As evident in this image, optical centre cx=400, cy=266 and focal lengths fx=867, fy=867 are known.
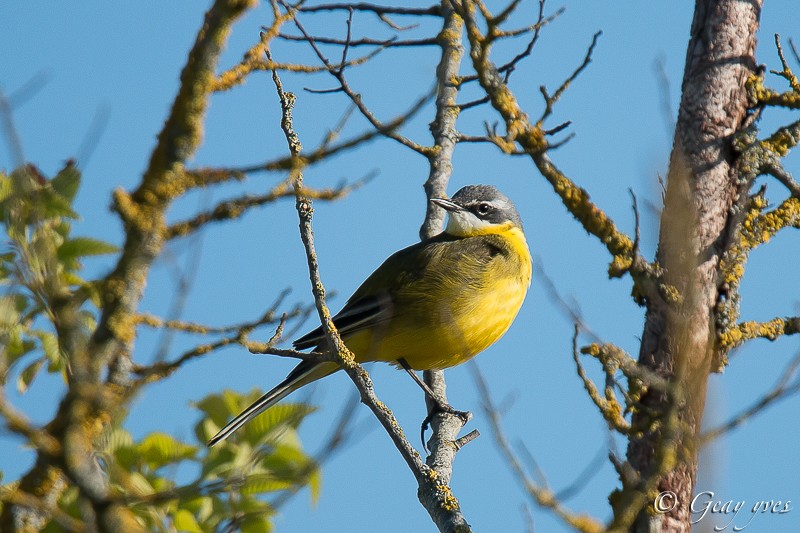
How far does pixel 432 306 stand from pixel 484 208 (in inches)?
72.5

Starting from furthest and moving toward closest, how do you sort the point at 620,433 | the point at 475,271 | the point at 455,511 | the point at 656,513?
1. the point at 475,271
2. the point at 455,511
3. the point at 656,513
4. the point at 620,433

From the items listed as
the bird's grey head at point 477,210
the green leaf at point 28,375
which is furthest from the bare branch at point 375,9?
the green leaf at point 28,375

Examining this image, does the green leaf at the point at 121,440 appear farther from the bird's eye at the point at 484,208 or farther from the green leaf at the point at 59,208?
the bird's eye at the point at 484,208

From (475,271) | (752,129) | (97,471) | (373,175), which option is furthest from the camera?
(475,271)

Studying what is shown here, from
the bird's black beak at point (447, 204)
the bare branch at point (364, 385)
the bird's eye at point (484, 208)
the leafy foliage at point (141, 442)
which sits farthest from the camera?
the bird's eye at point (484, 208)

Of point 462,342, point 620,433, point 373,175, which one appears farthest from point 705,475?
point 462,342

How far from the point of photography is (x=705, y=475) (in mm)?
2916

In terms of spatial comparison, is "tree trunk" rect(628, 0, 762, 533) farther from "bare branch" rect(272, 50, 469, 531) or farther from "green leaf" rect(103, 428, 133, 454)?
"green leaf" rect(103, 428, 133, 454)

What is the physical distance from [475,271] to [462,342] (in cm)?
81

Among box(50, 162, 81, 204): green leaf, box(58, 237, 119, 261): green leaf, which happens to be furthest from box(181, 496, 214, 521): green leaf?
box(50, 162, 81, 204): green leaf

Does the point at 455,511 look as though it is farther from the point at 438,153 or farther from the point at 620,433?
the point at 438,153

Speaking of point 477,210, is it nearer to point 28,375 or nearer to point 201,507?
point 28,375

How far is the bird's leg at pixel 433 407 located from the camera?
7.53 meters

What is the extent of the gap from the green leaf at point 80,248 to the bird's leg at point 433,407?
402 centimetres
